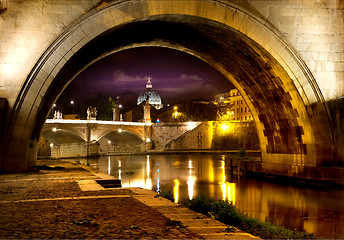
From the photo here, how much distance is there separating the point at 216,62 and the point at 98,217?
1337cm

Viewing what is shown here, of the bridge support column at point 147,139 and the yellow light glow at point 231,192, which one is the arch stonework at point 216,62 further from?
the bridge support column at point 147,139

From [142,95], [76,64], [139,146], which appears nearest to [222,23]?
[76,64]

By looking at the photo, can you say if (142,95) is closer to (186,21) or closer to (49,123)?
(49,123)

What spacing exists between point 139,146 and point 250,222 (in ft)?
190

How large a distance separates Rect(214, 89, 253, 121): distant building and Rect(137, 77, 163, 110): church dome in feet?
142

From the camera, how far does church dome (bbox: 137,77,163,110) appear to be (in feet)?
428

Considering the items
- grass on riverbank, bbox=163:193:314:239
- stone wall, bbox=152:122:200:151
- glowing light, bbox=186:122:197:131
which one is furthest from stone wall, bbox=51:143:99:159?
grass on riverbank, bbox=163:193:314:239

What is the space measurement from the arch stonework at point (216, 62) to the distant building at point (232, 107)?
62540mm

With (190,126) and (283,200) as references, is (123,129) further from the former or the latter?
(283,200)

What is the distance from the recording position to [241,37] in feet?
43.4

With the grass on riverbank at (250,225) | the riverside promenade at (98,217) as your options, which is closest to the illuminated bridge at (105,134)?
the riverside promenade at (98,217)

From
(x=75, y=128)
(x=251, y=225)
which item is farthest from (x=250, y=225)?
(x=75, y=128)

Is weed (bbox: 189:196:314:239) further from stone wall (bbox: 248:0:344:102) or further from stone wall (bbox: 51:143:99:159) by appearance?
stone wall (bbox: 51:143:99:159)

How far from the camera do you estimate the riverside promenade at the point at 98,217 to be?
13.8 ft
